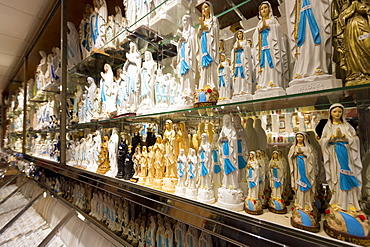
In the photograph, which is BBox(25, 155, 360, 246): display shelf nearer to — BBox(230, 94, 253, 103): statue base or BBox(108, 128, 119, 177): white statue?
BBox(108, 128, 119, 177): white statue

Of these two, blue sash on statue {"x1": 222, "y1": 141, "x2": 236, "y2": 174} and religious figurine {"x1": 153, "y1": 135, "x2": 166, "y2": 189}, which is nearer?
blue sash on statue {"x1": 222, "y1": 141, "x2": 236, "y2": 174}

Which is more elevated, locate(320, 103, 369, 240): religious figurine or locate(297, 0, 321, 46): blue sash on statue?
locate(297, 0, 321, 46): blue sash on statue

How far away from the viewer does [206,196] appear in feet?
3.33

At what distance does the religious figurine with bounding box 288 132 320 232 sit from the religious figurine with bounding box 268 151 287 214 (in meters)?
0.07

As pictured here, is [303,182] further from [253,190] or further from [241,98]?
[241,98]

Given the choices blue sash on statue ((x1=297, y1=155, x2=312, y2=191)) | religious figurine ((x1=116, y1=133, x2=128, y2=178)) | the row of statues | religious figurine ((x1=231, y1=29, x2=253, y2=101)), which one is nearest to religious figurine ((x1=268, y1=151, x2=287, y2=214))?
the row of statues

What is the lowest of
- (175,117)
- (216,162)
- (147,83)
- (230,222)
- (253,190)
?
(230,222)

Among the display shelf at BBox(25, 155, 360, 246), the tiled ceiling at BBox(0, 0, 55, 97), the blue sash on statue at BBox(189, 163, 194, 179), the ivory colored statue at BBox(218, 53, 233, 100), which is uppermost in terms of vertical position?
the tiled ceiling at BBox(0, 0, 55, 97)

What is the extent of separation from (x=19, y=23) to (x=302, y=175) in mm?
4137

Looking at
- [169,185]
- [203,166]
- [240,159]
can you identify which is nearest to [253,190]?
[240,159]

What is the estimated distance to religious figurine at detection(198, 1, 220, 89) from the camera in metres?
1.11

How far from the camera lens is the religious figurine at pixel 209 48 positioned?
1.11m

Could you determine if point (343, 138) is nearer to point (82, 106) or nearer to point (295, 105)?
point (295, 105)

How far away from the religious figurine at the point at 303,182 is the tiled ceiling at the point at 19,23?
10.8 feet
